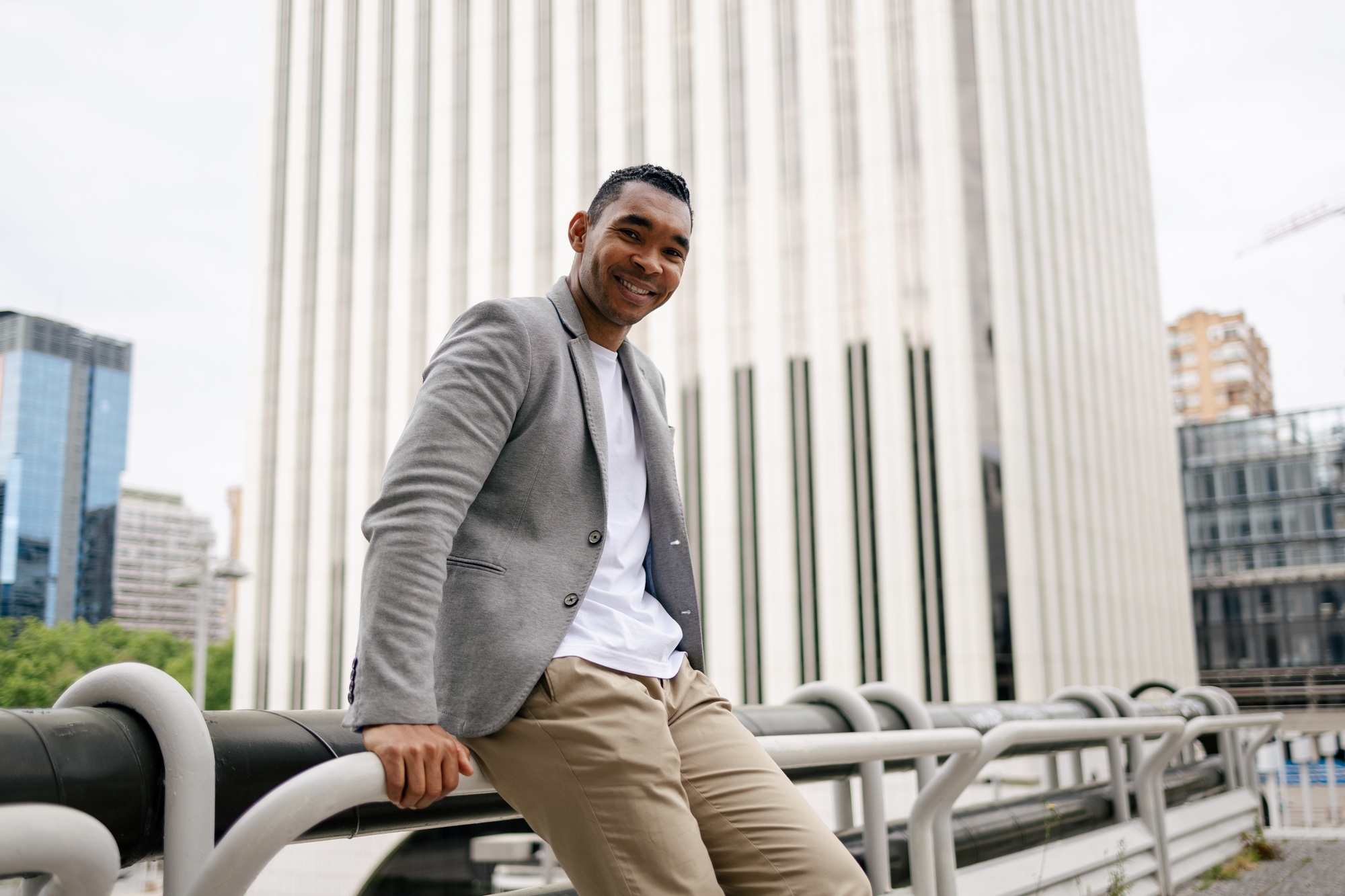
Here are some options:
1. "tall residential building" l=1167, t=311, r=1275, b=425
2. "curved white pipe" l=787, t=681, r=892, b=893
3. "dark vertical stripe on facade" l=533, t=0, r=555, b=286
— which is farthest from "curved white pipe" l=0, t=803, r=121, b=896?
"tall residential building" l=1167, t=311, r=1275, b=425

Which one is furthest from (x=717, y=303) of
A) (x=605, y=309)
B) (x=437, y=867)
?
(x=605, y=309)

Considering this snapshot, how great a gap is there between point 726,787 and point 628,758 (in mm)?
279

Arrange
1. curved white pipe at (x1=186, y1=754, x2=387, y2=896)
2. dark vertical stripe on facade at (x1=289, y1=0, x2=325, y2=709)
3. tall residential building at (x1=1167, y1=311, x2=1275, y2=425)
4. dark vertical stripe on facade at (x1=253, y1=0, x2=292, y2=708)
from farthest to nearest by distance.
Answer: tall residential building at (x1=1167, y1=311, x2=1275, y2=425), dark vertical stripe on facade at (x1=253, y1=0, x2=292, y2=708), dark vertical stripe on facade at (x1=289, y1=0, x2=325, y2=709), curved white pipe at (x1=186, y1=754, x2=387, y2=896)

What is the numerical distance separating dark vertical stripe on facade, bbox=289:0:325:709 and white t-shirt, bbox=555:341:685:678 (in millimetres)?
34523

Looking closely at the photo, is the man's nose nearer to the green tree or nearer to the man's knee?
the man's knee

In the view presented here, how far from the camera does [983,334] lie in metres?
26.9

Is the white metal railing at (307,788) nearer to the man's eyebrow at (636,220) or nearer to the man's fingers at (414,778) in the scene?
the man's fingers at (414,778)

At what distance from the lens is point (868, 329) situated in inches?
1096

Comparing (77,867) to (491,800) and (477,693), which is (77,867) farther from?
(491,800)

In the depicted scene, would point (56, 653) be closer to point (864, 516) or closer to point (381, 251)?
point (381, 251)

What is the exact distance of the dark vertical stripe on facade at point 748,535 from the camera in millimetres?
27812

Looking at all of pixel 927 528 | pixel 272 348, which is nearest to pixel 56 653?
pixel 272 348

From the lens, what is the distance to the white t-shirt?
1.98 m

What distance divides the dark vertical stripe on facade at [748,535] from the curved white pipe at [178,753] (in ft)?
85.6
